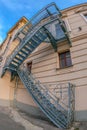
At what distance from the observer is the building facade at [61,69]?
332 inches

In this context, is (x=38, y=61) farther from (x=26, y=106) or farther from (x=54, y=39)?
(x=26, y=106)

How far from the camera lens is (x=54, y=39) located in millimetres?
10477

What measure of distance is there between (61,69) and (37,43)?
237 cm

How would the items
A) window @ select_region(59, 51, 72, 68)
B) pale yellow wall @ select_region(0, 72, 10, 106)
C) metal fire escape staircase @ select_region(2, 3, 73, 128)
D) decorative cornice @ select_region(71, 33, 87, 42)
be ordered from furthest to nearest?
pale yellow wall @ select_region(0, 72, 10, 106) → window @ select_region(59, 51, 72, 68) → decorative cornice @ select_region(71, 33, 87, 42) → metal fire escape staircase @ select_region(2, 3, 73, 128)

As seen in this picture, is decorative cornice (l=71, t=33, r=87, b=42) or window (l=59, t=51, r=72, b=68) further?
window (l=59, t=51, r=72, b=68)

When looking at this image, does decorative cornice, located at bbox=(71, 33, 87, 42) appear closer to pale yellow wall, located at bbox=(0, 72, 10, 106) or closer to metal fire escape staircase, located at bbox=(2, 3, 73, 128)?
metal fire escape staircase, located at bbox=(2, 3, 73, 128)

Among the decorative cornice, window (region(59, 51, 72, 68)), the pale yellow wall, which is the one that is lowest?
the pale yellow wall

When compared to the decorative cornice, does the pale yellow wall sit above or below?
below

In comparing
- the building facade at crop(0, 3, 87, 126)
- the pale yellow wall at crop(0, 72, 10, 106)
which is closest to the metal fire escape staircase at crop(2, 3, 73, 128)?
the building facade at crop(0, 3, 87, 126)

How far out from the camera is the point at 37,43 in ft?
33.8

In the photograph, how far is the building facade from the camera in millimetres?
8445

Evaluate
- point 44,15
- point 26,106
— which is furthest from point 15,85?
point 44,15

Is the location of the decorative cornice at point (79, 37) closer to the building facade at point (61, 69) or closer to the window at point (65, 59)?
the building facade at point (61, 69)

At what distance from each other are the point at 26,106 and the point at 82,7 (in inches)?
333
